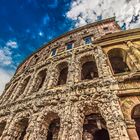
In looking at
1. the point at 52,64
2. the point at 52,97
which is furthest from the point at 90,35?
the point at 52,97

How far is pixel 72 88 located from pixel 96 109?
1.95 m

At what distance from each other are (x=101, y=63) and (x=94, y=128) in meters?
4.20

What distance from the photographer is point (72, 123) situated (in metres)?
7.27

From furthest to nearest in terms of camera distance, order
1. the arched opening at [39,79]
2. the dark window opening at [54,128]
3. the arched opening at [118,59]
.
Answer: the arched opening at [39,79] < the arched opening at [118,59] < the dark window opening at [54,128]

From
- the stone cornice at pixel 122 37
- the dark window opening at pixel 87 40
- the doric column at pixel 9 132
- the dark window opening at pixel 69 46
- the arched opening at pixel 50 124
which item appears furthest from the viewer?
the dark window opening at pixel 69 46

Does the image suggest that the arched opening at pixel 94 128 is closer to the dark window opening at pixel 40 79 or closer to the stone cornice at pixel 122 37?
the dark window opening at pixel 40 79

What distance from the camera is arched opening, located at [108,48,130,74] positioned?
37.6ft

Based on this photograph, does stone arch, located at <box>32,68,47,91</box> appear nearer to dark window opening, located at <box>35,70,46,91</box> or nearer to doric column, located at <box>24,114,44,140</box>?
dark window opening, located at <box>35,70,46,91</box>

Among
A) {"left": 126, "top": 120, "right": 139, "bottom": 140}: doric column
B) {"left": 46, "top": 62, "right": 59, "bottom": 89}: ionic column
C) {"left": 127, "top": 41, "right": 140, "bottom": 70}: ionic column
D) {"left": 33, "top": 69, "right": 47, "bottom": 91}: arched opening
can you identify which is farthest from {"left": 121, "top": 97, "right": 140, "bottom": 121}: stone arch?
{"left": 33, "top": 69, "right": 47, "bottom": 91}: arched opening

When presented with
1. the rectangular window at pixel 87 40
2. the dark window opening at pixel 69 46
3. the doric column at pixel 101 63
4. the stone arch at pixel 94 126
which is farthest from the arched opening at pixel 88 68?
the stone arch at pixel 94 126

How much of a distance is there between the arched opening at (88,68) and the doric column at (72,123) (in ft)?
15.1

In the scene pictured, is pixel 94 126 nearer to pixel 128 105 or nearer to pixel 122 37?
pixel 128 105

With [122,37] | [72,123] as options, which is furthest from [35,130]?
[122,37]

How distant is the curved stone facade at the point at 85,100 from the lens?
23.3ft
